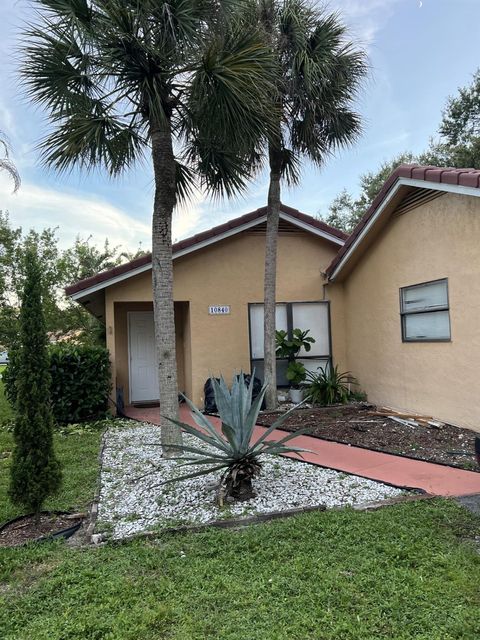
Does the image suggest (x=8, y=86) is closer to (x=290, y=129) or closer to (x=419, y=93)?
(x=290, y=129)

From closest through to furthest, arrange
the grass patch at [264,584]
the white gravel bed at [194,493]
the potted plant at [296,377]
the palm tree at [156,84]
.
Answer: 1. the grass patch at [264,584]
2. the white gravel bed at [194,493]
3. the palm tree at [156,84]
4. the potted plant at [296,377]

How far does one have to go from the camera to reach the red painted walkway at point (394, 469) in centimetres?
471

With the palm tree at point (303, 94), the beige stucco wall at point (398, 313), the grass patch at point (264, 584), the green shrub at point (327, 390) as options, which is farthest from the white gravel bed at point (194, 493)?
the green shrub at point (327, 390)

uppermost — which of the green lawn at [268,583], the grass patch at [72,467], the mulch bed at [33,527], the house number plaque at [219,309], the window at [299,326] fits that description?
the house number plaque at [219,309]

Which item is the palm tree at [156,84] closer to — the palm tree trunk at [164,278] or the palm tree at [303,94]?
the palm tree trunk at [164,278]

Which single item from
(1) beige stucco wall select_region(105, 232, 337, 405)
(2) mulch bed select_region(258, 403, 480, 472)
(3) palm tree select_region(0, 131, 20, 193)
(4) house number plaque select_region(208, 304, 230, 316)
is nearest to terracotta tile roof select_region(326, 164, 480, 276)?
(1) beige stucco wall select_region(105, 232, 337, 405)

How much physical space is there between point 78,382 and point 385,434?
242 inches

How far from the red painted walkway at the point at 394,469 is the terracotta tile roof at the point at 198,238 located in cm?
521

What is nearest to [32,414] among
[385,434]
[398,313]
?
[385,434]

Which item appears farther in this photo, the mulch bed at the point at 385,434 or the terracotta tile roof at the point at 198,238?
the terracotta tile roof at the point at 198,238

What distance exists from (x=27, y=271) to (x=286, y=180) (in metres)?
7.19

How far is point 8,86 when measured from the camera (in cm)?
608

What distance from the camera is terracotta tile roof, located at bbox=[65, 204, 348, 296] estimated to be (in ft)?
31.5

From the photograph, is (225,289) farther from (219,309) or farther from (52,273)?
(52,273)
